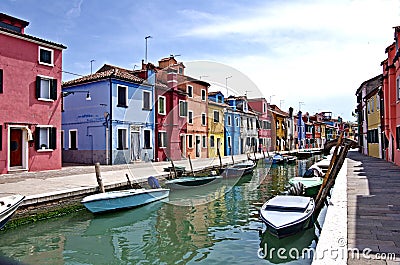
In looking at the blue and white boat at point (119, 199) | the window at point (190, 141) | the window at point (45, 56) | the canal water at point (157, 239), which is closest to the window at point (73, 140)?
the window at point (45, 56)

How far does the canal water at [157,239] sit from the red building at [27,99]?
752 cm

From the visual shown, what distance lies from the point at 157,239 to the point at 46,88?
40.6 ft

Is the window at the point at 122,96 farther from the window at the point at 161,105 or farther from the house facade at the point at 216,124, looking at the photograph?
the house facade at the point at 216,124

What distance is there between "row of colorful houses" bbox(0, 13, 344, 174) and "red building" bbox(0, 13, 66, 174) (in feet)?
0.15

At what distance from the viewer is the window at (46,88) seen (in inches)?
655

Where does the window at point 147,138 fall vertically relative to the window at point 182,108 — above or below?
below

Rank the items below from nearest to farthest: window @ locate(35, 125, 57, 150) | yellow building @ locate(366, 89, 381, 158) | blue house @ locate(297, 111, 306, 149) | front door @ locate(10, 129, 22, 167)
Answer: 1. front door @ locate(10, 129, 22, 167)
2. window @ locate(35, 125, 57, 150)
3. yellow building @ locate(366, 89, 381, 158)
4. blue house @ locate(297, 111, 306, 149)

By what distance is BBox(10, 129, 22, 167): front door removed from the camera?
15.7m

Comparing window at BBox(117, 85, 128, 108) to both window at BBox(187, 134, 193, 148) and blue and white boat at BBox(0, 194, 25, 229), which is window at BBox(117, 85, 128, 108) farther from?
blue and white boat at BBox(0, 194, 25, 229)

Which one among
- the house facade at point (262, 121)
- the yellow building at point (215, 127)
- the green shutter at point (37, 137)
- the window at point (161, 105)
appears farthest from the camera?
the house facade at point (262, 121)

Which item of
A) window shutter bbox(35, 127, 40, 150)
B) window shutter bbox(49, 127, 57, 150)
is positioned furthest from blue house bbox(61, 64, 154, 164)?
window shutter bbox(35, 127, 40, 150)

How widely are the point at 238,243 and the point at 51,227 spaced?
4.84 m

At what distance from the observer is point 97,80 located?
69.3 ft

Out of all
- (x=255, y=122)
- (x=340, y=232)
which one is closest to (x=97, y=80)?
(x=340, y=232)
